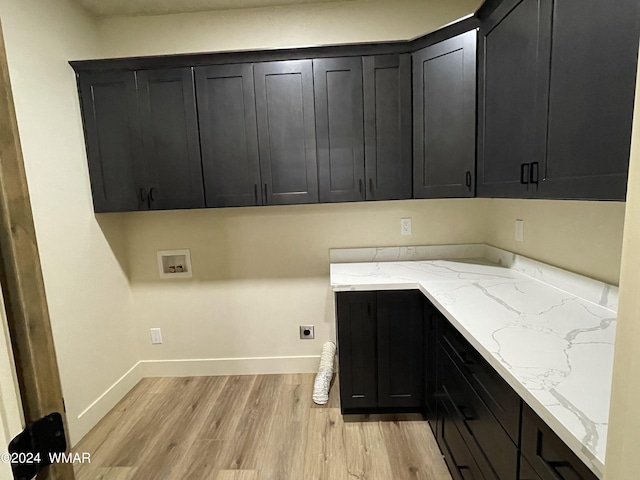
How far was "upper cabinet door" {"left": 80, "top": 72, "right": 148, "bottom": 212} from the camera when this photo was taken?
2098mm

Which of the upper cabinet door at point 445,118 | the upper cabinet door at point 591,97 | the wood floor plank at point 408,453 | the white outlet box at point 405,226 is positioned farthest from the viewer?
the white outlet box at point 405,226

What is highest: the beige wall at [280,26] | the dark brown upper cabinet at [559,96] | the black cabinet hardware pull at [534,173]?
the beige wall at [280,26]

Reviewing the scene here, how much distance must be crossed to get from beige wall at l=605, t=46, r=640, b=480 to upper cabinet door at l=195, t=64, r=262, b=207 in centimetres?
191

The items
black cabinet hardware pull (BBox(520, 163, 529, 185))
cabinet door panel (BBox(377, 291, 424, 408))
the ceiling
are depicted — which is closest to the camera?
black cabinet hardware pull (BBox(520, 163, 529, 185))

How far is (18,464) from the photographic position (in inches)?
22.3

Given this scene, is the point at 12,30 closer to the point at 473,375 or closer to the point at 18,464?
the point at 18,464

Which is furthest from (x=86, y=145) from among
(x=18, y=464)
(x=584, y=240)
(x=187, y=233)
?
(x=584, y=240)

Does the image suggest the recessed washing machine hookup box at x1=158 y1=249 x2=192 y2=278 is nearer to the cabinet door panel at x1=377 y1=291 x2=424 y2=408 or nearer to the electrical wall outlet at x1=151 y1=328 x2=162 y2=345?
the electrical wall outlet at x1=151 y1=328 x2=162 y2=345

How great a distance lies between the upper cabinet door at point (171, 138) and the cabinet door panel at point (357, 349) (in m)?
1.22

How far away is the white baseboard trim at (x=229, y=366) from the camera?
263 centimetres

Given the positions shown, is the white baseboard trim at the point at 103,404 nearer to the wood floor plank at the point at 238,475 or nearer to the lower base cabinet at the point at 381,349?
the wood floor plank at the point at 238,475

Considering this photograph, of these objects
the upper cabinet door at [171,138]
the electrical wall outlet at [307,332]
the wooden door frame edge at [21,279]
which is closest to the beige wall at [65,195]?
the upper cabinet door at [171,138]

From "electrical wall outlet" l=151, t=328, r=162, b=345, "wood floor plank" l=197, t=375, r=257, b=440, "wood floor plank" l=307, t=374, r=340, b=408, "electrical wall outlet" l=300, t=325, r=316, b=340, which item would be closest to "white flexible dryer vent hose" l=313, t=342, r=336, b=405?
"wood floor plank" l=307, t=374, r=340, b=408

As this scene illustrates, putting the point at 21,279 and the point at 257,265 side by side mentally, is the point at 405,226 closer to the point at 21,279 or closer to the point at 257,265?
the point at 257,265
